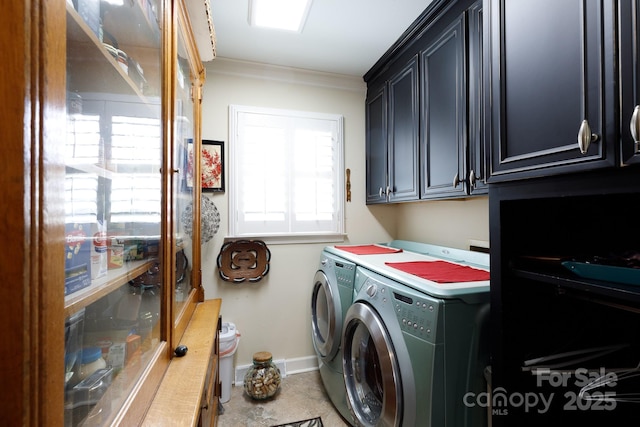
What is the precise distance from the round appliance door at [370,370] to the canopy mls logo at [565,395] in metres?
0.34

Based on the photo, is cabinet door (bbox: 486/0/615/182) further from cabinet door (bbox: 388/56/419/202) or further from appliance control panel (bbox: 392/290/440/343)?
cabinet door (bbox: 388/56/419/202)

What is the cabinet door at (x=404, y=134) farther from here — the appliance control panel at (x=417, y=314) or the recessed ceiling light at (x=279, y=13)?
the appliance control panel at (x=417, y=314)

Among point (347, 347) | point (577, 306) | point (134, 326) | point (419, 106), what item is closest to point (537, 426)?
point (577, 306)

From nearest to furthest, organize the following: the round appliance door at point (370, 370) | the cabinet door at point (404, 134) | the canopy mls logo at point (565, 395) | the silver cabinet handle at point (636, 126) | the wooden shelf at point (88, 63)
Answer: the wooden shelf at point (88, 63)
the silver cabinet handle at point (636, 126)
the canopy mls logo at point (565, 395)
the round appliance door at point (370, 370)
the cabinet door at point (404, 134)

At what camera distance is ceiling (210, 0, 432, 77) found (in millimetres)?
1717

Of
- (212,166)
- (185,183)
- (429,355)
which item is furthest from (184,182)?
(429,355)

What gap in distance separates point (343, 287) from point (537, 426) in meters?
1.06

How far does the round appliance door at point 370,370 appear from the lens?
1.14 m

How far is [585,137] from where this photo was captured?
2.31ft

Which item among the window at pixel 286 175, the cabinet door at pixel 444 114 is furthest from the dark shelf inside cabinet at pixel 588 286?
the window at pixel 286 175

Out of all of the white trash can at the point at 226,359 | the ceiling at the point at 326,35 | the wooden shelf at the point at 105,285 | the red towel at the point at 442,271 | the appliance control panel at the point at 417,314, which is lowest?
the white trash can at the point at 226,359

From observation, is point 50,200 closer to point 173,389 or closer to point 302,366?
point 173,389

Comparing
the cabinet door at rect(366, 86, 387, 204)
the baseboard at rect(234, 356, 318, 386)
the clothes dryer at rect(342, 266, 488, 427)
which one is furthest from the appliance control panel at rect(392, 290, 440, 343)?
the baseboard at rect(234, 356, 318, 386)

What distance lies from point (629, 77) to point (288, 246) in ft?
7.07
